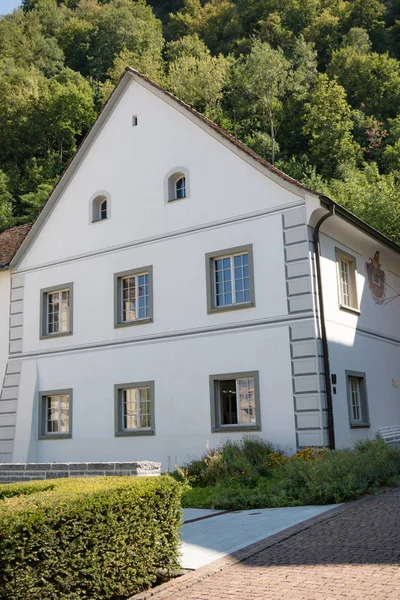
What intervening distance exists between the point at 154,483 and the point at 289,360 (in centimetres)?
870

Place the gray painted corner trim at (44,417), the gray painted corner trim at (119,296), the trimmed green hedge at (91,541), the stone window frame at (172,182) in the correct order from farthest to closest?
the gray painted corner trim at (44,417) < the stone window frame at (172,182) < the gray painted corner trim at (119,296) < the trimmed green hedge at (91,541)

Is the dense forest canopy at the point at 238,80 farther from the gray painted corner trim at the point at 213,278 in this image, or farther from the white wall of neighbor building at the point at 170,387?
the white wall of neighbor building at the point at 170,387

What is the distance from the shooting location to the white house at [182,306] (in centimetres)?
1686

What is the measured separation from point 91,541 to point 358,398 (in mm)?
12621

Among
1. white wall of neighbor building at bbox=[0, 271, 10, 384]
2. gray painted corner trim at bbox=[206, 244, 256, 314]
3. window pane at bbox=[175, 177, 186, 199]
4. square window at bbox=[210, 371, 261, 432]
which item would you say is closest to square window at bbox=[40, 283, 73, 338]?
white wall of neighbor building at bbox=[0, 271, 10, 384]

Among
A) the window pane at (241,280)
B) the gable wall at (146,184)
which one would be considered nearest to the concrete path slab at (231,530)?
the window pane at (241,280)

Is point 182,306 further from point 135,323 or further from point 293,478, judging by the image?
point 293,478

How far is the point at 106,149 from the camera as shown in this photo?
21484 mm

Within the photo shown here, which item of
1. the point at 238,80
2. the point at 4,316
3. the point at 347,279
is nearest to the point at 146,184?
the point at 347,279

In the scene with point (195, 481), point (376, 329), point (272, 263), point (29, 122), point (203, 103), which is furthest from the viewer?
point (203, 103)

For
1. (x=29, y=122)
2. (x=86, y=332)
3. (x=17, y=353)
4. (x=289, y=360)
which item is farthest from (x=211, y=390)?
(x=29, y=122)

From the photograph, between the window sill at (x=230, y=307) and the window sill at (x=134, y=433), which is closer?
the window sill at (x=230, y=307)

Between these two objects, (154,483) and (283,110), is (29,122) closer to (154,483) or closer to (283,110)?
(283,110)

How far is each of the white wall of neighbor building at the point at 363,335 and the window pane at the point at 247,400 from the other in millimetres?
2028
